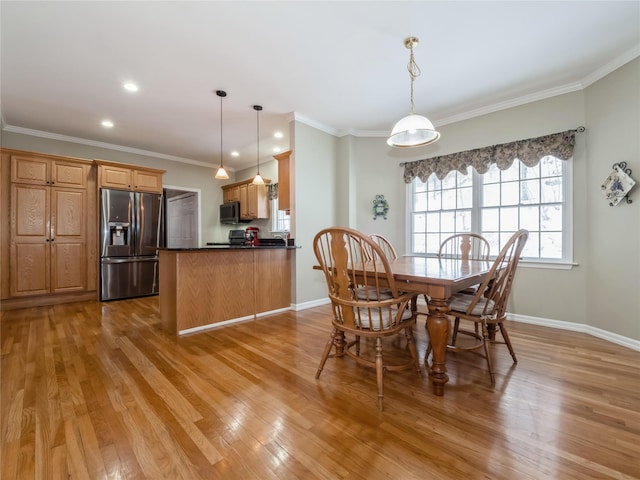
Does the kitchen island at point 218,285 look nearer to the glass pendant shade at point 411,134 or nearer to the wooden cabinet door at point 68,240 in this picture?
the glass pendant shade at point 411,134

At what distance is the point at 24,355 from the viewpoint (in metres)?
2.29

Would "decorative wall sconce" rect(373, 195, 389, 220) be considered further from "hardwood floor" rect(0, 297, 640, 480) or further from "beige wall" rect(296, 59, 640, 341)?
"hardwood floor" rect(0, 297, 640, 480)

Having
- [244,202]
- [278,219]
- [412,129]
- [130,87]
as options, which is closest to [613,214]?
[412,129]

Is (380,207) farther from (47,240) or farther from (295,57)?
(47,240)

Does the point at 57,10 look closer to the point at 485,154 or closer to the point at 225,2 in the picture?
the point at 225,2

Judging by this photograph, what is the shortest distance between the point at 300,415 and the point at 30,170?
510cm

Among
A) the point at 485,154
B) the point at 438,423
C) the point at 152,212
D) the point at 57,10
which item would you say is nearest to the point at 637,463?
the point at 438,423

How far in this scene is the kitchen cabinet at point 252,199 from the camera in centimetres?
573

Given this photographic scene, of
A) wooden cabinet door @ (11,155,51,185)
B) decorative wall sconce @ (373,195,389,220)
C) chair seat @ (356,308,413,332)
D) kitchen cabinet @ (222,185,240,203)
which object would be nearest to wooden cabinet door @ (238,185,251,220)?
kitchen cabinet @ (222,185,240,203)

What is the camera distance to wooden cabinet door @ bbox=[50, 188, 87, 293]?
4.09m

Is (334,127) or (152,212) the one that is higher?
(334,127)

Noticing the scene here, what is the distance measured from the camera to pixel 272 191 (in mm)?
5793

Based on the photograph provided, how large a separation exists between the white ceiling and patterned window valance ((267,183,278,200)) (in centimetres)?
187

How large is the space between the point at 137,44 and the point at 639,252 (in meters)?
4.84
